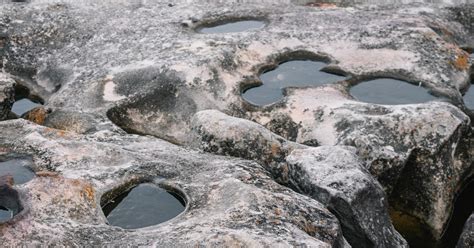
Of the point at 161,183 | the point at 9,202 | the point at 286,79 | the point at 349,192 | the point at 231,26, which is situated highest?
the point at 9,202

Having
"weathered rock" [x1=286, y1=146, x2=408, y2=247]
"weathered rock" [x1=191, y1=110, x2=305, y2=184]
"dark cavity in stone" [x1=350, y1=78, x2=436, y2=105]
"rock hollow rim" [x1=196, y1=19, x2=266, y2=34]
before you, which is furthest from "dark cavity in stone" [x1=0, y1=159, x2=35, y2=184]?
"rock hollow rim" [x1=196, y1=19, x2=266, y2=34]

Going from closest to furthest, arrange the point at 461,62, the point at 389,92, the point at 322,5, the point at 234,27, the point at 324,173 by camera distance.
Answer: the point at 324,173, the point at 389,92, the point at 461,62, the point at 234,27, the point at 322,5

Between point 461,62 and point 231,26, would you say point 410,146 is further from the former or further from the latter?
point 231,26

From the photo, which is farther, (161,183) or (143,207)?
(161,183)

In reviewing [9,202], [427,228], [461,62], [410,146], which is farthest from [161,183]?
[461,62]

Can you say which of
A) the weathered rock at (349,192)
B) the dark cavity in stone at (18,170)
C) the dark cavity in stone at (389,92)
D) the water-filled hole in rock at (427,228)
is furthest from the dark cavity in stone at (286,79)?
the dark cavity in stone at (18,170)

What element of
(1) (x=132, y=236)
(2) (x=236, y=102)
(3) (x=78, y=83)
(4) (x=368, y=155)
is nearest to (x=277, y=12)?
(2) (x=236, y=102)

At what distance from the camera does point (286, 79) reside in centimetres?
1227

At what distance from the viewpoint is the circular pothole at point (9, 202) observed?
701cm

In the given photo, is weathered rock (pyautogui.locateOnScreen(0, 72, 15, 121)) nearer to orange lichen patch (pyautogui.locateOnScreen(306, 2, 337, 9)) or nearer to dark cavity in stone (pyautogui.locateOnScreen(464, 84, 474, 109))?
orange lichen patch (pyautogui.locateOnScreen(306, 2, 337, 9))

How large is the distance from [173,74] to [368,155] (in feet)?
14.2

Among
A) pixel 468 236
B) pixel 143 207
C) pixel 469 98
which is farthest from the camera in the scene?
pixel 469 98

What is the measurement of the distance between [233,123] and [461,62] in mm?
5777

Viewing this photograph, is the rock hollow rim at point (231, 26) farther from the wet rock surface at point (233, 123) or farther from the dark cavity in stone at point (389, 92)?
the dark cavity in stone at point (389, 92)
